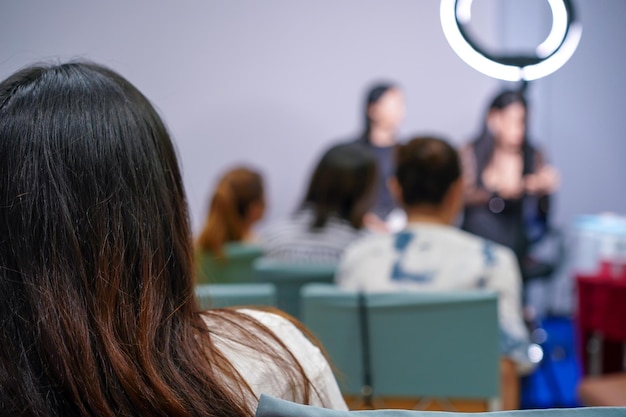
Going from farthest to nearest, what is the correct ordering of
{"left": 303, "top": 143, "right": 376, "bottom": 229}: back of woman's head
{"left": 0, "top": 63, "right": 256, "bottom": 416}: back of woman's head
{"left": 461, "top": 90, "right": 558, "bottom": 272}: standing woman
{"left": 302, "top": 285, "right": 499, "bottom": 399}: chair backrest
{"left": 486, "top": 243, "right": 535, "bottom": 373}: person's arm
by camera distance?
{"left": 461, "top": 90, "right": 558, "bottom": 272}: standing woman → {"left": 303, "top": 143, "right": 376, "bottom": 229}: back of woman's head → {"left": 486, "top": 243, "right": 535, "bottom": 373}: person's arm → {"left": 302, "top": 285, "right": 499, "bottom": 399}: chair backrest → {"left": 0, "top": 63, "right": 256, "bottom": 416}: back of woman's head

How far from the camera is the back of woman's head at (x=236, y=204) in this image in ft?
9.55

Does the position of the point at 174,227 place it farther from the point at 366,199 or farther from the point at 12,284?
the point at 366,199

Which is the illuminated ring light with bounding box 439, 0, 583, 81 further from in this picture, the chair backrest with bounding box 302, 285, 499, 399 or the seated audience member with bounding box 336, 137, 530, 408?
the chair backrest with bounding box 302, 285, 499, 399

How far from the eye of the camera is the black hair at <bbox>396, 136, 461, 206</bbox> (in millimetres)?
2070

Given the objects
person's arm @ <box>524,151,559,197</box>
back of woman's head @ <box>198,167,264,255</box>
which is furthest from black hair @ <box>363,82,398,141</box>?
back of woman's head @ <box>198,167,264,255</box>

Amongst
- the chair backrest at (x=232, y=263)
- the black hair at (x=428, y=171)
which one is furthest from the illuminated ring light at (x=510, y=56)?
the chair backrest at (x=232, y=263)

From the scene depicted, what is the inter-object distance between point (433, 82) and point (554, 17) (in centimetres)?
353

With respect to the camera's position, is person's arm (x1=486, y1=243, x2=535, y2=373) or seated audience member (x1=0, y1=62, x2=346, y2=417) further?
person's arm (x1=486, y1=243, x2=535, y2=373)

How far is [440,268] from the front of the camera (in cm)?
196

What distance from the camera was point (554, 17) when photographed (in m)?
1.88

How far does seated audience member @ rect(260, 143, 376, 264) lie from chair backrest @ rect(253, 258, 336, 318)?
12.5 inches

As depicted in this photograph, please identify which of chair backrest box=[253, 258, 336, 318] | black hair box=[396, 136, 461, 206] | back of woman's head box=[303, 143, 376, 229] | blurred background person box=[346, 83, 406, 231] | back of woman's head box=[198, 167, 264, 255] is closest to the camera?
black hair box=[396, 136, 461, 206]

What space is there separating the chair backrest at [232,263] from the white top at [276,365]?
1.80 meters

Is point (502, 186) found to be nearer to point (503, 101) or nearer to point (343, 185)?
point (503, 101)
